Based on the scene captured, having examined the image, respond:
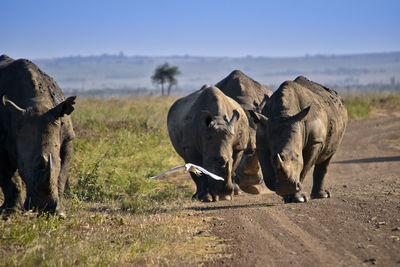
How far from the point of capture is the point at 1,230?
6316 mm

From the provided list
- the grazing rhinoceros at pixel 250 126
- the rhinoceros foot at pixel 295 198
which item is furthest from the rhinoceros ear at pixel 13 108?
the grazing rhinoceros at pixel 250 126

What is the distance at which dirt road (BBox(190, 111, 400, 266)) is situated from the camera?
5797mm

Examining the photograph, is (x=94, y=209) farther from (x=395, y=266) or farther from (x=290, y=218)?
(x=395, y=266)

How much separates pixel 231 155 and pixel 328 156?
180 centimetres

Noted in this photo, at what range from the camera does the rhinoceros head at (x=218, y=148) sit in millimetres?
9070

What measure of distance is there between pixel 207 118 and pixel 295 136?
158cm

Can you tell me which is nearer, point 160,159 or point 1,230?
point 1,230

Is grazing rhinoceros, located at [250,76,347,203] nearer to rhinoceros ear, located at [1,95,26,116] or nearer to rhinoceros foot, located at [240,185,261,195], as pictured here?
rhinoceros foot, located at [240,185,261,195]

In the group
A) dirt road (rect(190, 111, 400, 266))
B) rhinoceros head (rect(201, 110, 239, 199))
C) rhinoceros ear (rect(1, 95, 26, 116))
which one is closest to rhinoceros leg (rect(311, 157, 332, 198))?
dirt road (rect(190, 111, 400, 266))

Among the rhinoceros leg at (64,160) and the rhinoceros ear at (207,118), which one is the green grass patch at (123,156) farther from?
the rhinoceros ear at (207,118)

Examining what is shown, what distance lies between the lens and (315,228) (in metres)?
Result: 6.98

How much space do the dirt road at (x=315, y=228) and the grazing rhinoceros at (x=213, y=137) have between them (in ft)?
1.38

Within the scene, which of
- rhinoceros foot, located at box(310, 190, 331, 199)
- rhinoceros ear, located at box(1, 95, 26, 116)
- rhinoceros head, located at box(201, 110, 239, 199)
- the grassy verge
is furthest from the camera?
rhinoceros foot, located at box(310, 190, 331, 199)

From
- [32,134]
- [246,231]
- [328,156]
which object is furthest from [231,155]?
[32,134]
